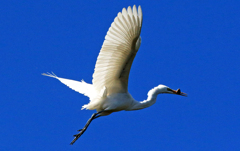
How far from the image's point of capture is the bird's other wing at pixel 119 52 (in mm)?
9695

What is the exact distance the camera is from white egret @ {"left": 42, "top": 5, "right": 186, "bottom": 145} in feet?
32.0

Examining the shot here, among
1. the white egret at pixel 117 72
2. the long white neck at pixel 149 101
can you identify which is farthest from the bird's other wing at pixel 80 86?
the long white neck at pixel 149 101

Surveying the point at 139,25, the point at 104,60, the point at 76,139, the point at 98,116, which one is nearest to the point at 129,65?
the point at 104,60

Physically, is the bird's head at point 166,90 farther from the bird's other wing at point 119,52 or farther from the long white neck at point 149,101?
→ the bird's other wing at point 119,52

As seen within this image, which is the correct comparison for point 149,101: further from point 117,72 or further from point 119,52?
point 119,52

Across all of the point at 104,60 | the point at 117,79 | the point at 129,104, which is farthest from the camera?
the point at 129,104

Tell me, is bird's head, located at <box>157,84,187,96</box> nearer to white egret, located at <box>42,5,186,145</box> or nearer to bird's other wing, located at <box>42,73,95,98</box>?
white egret, located at <box>42,5,186,145</box>

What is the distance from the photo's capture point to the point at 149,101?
1252 cm

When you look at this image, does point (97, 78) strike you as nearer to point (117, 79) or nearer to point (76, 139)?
point (117, 79)

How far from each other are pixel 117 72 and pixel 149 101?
6.91 feet

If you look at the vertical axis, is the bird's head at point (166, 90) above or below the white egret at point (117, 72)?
above

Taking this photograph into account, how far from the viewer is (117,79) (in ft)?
36.7

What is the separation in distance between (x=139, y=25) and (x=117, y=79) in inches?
81.9

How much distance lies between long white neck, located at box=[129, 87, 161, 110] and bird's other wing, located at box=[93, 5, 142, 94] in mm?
955
